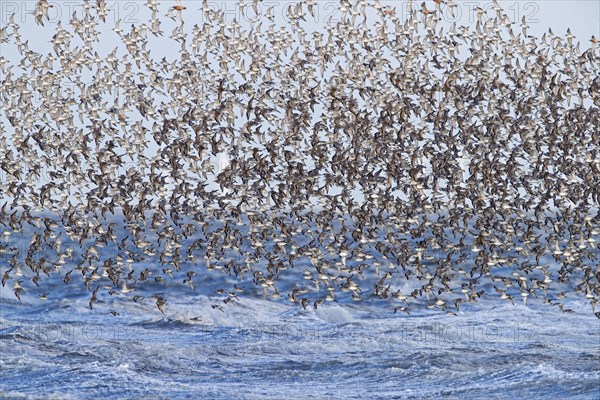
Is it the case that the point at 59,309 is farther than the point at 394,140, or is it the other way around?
the point at 59,309

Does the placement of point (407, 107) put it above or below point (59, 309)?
above

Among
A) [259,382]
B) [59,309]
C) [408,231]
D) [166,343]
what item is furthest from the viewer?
[59,309]

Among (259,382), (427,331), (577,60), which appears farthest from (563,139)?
(259,382)

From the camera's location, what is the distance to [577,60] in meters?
33.1

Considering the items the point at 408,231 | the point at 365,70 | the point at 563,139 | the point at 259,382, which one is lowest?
the point at 259,382

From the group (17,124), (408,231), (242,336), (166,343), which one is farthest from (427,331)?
(17,124)

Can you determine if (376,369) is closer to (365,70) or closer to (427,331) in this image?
(427,331)

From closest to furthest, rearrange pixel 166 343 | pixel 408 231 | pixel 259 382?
1. pixel 259 382
2. pixel 166 343
3. pixel 408 231

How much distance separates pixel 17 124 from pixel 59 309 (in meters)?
8.87

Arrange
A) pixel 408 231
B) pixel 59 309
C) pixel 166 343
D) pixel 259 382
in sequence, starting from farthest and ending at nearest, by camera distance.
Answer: pixel 59 309 → pixel 408 231 → pixel 166 343 → pixel 259 382

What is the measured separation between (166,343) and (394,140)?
333 inches

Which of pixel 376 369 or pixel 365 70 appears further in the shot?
pixel 365 70

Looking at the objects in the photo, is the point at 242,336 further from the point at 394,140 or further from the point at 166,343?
the point at 394,140

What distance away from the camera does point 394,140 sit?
32.3m
